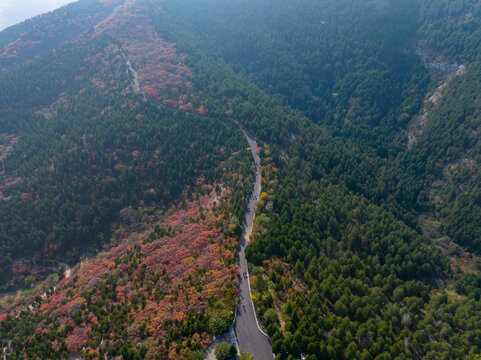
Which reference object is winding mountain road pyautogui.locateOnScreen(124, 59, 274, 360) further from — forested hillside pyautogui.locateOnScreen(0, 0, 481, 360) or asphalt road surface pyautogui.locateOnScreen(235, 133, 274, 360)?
forested hillside pyautogui.locateOnScreen(0, 0, 481, 360)

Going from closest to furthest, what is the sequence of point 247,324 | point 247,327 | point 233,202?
point 247,327 < point 247,324 < point 233,202

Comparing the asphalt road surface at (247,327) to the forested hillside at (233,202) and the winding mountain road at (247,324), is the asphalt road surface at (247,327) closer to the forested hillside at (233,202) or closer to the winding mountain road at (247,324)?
the winding mountain road at (247,324)

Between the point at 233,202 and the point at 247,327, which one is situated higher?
the point at 233,202

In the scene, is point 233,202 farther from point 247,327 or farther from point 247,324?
point 247,327

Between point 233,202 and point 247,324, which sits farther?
point 233,202

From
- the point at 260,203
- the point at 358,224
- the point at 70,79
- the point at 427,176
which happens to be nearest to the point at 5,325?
the point at 260,203

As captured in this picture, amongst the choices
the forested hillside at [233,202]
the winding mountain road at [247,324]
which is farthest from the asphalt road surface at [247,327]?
the forested hillside at [233,202]

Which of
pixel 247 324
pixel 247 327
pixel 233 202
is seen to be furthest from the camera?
pixel 233 202

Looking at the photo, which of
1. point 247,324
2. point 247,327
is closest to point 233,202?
point 247,324
